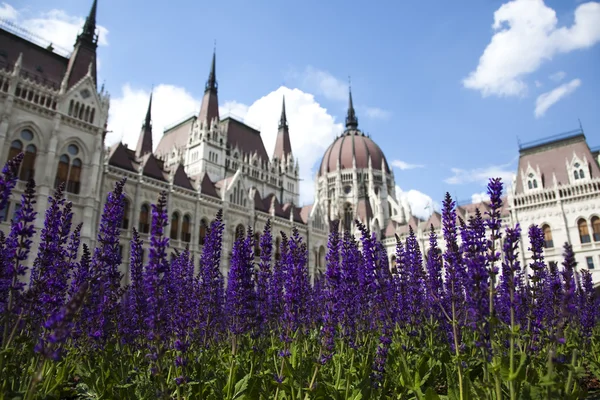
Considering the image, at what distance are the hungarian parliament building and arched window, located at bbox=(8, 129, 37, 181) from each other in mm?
67

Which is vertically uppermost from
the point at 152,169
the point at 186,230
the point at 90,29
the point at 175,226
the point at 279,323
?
the point at 90,29

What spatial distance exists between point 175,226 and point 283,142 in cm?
3252

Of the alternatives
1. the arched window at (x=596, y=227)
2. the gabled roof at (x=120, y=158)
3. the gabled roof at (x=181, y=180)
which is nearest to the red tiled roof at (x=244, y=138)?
the gabled roof at (x=181, y=180)

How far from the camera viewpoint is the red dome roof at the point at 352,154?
83.1m

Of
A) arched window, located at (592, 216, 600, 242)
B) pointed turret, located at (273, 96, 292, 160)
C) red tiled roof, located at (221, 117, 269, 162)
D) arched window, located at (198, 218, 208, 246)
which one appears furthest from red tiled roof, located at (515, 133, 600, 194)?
arched window, located at (198, 218, 208, 246)

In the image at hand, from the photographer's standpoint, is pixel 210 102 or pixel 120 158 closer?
pixel 120 158

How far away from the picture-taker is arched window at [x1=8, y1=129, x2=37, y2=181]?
23828 millimetres

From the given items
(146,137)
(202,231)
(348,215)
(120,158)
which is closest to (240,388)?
(120,158)

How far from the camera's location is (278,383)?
444cm

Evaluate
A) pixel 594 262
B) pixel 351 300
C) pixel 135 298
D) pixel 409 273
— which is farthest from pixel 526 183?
pixel 135 298

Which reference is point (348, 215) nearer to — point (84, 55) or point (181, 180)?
point (181, 180)

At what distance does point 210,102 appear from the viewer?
53.0 metres

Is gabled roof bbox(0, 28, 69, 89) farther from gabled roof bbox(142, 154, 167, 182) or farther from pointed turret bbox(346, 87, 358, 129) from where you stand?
pointed turret bbox(346, 87, 358, 129)

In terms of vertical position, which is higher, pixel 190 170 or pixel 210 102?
pixel 210 102
